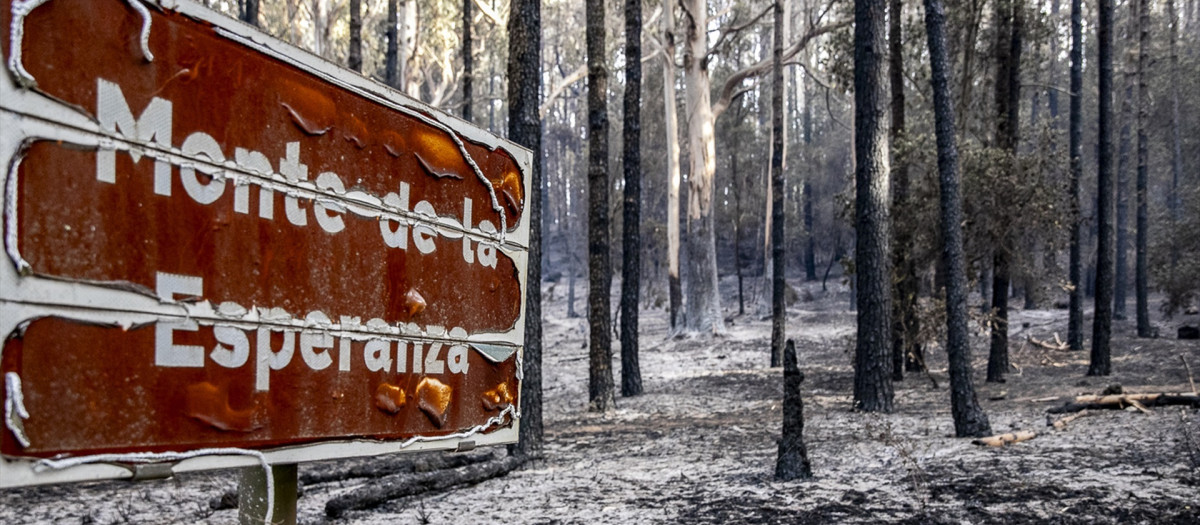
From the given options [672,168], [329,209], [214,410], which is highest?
[672,168]

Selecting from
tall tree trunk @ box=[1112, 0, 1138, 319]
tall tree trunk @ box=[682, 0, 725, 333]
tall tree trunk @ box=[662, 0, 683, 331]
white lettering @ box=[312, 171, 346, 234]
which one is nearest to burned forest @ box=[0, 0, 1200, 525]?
white lettering @ box=[312, 171, 346, 234]

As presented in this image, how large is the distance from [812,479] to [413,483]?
3.25 meters

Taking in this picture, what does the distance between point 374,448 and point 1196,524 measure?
4807 millimetres

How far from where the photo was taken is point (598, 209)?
38.0ft

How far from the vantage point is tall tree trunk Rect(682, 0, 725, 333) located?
81.0 feet

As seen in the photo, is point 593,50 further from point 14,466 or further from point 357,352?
point 14,466

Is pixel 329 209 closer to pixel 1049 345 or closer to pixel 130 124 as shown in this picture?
pixel 130 124

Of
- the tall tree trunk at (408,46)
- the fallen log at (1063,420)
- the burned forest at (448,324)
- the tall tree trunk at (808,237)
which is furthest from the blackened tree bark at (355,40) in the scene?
the tall tree trunk at (808,237)

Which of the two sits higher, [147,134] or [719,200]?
[719,200]

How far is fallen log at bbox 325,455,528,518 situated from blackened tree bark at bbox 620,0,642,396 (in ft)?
20.4

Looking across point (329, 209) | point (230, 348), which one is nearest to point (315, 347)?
point (230, 348)

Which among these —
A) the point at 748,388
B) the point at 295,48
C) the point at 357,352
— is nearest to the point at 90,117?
the point at 295,48

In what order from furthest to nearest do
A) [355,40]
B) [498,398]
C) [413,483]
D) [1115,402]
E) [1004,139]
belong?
[355,40] < [1004,139] < [1115,402] < [413,483] < [498,398]

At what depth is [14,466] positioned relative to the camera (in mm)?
1755
